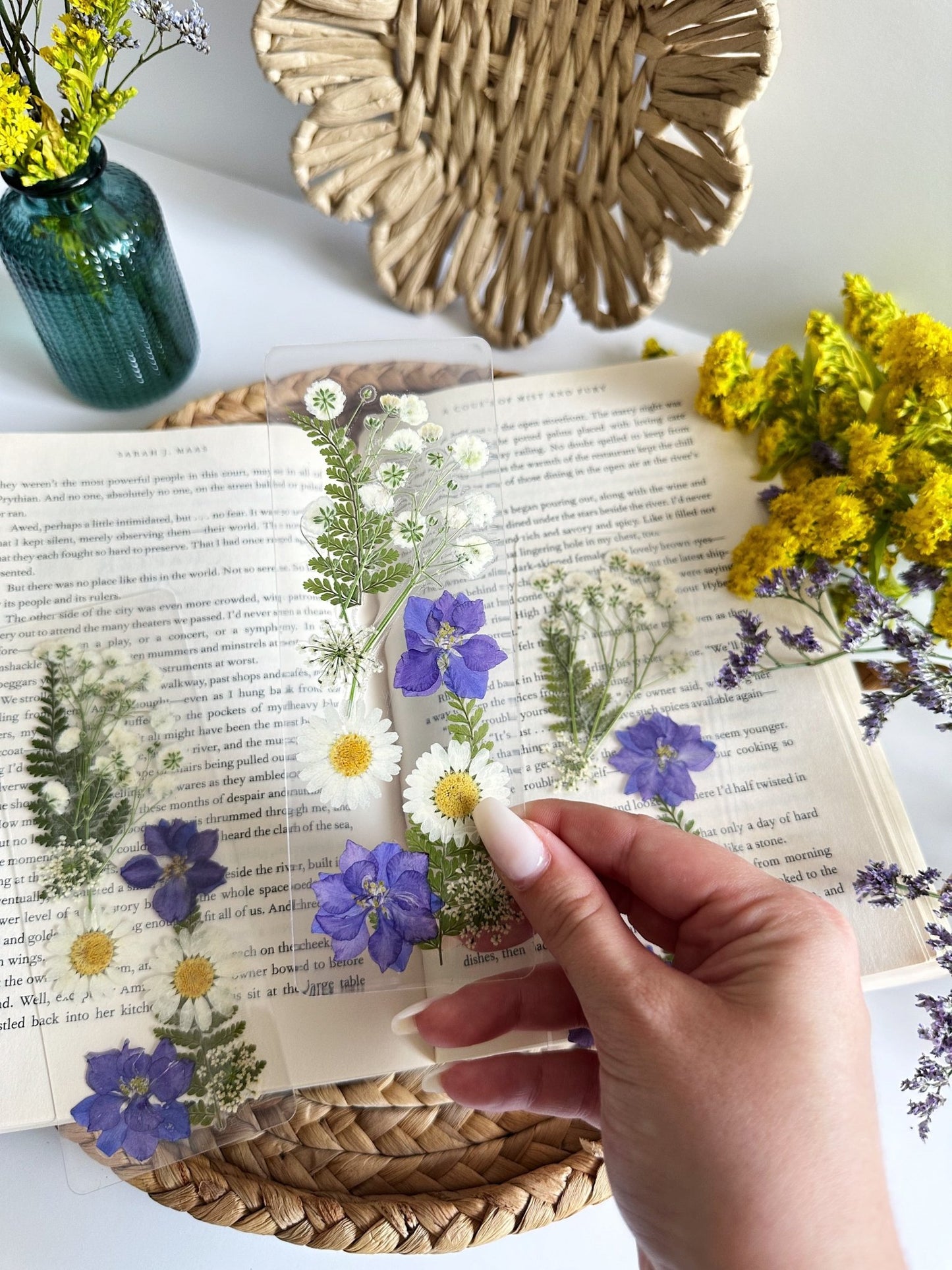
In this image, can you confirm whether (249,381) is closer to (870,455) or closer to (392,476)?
(392,476)

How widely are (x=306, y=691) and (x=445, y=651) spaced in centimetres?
9

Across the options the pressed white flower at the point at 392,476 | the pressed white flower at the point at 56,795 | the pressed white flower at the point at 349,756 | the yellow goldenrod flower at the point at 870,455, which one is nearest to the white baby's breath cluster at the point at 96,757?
the pressed white flower at the point at 56,795

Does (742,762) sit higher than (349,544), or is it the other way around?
(349,544)

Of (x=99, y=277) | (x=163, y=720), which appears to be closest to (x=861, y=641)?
(x=163, y=720)

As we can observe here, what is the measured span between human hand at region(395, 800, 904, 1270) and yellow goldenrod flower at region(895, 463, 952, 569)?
0.81 ft

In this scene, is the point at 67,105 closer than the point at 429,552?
No

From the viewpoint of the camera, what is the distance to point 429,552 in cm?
60

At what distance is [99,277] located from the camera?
0.63 metres

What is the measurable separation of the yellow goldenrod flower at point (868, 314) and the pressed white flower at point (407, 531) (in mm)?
347

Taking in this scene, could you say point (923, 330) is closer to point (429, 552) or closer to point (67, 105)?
point (429, 552)

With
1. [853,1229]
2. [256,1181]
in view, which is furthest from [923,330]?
[256,1181]

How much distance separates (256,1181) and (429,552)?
40 cm

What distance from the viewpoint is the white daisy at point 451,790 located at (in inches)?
21.4

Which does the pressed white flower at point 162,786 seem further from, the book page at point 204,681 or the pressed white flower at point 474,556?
the pressed white flower at point 474,556
